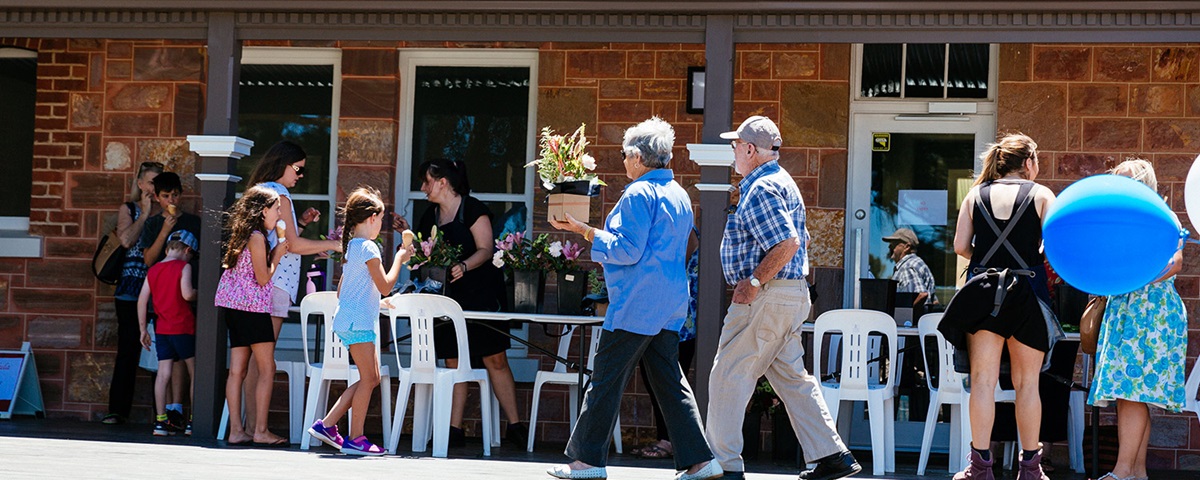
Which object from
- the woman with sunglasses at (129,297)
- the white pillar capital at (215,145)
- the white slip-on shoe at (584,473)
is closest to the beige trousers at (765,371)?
the white slip-on shoe at (584,473)

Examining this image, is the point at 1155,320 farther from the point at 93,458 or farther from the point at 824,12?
the point at 93,458

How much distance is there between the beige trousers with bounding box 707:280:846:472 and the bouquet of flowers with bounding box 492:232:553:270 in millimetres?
2214

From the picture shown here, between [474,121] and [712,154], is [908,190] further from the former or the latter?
[474,121]

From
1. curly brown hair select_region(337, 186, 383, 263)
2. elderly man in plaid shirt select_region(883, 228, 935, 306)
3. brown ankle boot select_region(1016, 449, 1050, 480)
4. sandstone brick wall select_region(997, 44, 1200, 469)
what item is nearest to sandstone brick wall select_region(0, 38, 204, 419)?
curly brown hair select_region(337, 186, 383, 263)

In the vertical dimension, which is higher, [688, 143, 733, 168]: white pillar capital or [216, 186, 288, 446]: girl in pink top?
[688, 143, 733, 168]: white pillar capital

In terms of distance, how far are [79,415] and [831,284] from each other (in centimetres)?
488

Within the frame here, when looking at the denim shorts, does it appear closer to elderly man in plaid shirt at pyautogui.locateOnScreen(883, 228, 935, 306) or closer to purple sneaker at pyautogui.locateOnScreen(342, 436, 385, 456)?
purple sneaker at pyautogui.locateOnScreen(342, 436, 385, 456)

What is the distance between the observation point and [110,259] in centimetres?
873

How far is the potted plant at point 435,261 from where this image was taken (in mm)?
7707

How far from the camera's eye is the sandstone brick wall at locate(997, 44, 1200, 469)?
8148mm

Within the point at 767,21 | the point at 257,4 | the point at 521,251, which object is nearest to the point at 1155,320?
the point at 767,21

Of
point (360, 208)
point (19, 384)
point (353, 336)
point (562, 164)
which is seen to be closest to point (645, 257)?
point (562, 164)

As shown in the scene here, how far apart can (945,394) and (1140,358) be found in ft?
3.24

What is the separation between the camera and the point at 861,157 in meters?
8.66
